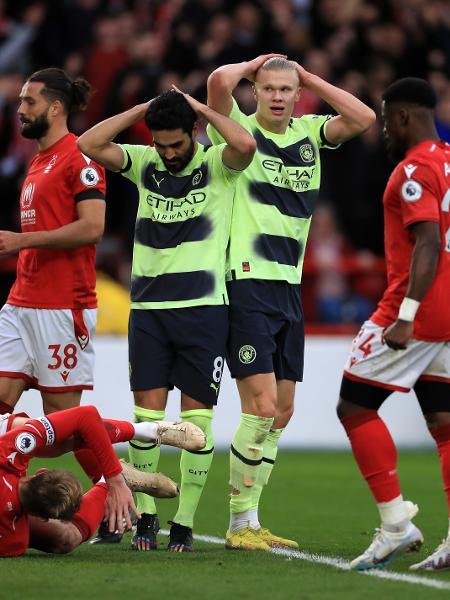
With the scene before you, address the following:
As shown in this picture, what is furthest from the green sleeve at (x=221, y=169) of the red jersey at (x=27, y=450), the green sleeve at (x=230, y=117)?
the red jersey at (x=27, y=450)

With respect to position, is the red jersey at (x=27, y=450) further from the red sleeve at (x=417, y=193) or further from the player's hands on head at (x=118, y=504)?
the red sleeve at (x=417, y=193)

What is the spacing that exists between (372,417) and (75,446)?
5.38 feet

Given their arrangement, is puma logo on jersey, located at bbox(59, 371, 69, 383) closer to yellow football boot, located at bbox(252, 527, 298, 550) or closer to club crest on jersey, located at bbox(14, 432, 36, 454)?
club crest on jersey, located at bbox(14, 432, 36, 454)

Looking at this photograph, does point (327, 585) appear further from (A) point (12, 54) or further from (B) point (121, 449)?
(A) point (12, 54)

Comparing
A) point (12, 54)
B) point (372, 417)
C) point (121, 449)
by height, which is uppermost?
point (12, 54)

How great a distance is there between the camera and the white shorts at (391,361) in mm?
6648

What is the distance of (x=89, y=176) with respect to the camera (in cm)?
827

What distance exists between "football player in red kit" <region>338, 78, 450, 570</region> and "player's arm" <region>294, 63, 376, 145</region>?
132 cm

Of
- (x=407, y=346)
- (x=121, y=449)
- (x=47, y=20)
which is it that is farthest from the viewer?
(x=47, y=20)

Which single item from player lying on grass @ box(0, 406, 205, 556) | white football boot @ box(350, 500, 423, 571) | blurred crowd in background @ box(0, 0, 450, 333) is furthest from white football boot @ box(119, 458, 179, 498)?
blurred crowd in background @ box(0, 0, 450, 333)

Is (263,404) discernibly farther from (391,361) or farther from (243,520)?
(391,361)

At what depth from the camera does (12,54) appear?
17.0 meters

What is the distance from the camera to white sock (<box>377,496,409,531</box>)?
6562 millimetres

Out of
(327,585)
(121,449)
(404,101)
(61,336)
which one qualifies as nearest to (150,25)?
(121,449)
